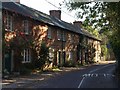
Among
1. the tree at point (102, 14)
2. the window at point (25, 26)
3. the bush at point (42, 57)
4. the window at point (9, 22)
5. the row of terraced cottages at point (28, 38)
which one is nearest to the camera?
the tree at point (102, 14)

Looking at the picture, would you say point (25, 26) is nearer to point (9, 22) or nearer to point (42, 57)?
point (9, 22)

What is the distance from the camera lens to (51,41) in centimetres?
4478

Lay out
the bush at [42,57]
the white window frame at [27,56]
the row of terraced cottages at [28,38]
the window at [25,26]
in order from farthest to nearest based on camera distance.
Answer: the bush at [42,57]
the window at [25,26]
the white window frame at [27,56]
the row of terraced cottages at [28,38]

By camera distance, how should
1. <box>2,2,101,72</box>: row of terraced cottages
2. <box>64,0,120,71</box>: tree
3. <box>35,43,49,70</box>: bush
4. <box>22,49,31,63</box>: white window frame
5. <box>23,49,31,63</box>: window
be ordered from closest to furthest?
<box>64,0,120,71</box>: tree, <box>2,2,101,72</box>: row of terraced cottages, <box>22,49,31,63</box>: white window frame, <box>23,49,31,63</box>: window, <box>35,43,49,70</box>: bush

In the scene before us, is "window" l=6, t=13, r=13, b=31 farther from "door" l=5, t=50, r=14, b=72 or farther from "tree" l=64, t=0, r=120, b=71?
"tree" l=64, t=0, r=120, b=71

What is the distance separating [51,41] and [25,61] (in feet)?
30.9

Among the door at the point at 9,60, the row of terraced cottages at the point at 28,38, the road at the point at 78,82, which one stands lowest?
the road at the point at 78,82

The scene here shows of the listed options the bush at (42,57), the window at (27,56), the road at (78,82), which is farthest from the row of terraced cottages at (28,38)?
the road at (78,82)

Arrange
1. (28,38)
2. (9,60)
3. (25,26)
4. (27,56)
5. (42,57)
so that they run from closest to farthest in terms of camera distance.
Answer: (9,60) < (25,26) < (27,56) < (28,38) < (42,57)

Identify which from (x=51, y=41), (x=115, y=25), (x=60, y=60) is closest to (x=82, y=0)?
(x=115, y=25)

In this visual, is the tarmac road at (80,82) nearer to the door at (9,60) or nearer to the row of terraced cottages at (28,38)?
the door at (9,60)

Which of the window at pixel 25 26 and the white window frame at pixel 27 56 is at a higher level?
the window at pixel 25 26

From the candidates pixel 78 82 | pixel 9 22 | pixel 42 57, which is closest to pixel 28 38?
pixel 42 57

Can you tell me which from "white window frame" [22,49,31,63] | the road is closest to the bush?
"white window frame" [22,49,31,63]
